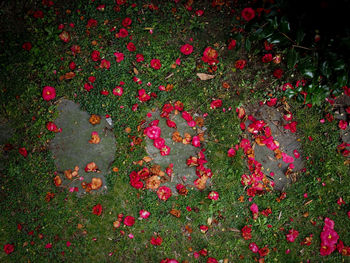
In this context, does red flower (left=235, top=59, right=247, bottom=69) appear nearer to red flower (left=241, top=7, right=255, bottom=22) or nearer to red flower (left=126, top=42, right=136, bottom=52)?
red flower (left=241, top=7, right=255, bottom=22)

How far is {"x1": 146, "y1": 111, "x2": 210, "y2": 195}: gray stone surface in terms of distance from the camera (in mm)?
3623

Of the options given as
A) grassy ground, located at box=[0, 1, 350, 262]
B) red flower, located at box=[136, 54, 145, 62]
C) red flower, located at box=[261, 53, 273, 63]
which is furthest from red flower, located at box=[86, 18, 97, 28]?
red flower, located at box=[261, 53, 273, 63]

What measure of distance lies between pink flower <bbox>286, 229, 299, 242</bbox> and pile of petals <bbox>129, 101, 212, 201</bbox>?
4.48 feet

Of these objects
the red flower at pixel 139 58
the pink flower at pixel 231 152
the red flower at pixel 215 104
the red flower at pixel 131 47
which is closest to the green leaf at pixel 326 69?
the red flower at pixel 215 104

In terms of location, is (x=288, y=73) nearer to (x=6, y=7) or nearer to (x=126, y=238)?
(x=126, y=238)

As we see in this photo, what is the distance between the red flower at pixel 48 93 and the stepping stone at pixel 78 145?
0.47 ft

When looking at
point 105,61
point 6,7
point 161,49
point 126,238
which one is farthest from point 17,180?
point 161,49

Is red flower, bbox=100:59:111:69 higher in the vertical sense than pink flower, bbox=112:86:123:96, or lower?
higher

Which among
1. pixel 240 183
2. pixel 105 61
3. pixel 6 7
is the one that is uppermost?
pixel 6 7

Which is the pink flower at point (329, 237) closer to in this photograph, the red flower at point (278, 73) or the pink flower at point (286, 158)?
the pink flower at point (286, 158)

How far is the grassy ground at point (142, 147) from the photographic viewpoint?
346 cm

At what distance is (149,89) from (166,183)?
1.37 m

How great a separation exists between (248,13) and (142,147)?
2.38 meters

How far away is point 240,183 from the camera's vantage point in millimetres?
3648
